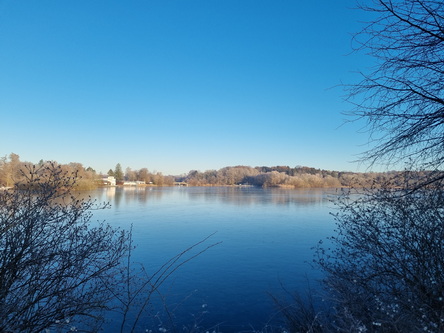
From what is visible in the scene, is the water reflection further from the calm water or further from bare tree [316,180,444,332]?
bare tree [316,180,444,332]

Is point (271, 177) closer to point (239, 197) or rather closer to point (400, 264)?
point (239, 197)

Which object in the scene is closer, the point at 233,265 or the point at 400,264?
the point at 400,264

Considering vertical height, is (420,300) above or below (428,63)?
below

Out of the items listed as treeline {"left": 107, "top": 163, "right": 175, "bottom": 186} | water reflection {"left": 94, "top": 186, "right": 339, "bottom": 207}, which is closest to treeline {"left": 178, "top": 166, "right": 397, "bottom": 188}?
treeline {"left": 107, "top": 163, "right": 175, "bottom": 186}

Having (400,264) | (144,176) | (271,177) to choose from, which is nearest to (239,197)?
(400,264)

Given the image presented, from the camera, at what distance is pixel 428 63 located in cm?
220

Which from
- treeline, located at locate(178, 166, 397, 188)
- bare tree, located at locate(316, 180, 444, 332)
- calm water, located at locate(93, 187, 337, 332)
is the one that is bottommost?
calm water, located at locate(93, 187, 337, 332)

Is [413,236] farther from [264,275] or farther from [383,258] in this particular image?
[264,275]

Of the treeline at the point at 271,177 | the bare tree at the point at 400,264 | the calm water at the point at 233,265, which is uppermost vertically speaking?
the treeline at the point at 271,177

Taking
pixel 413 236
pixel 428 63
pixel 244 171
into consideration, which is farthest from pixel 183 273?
pixel 244 171

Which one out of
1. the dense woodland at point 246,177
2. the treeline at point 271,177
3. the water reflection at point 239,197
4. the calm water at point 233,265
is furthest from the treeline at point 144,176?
the calm water at point 233,265

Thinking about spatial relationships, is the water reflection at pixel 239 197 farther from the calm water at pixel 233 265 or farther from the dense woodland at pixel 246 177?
the dense woodland at pixel 246 177

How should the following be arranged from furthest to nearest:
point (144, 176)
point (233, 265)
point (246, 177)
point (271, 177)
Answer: point (246, 177)
point (144, 176)
point (271, 177)
point (233, 265)

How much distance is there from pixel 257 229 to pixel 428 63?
15.6 metres
